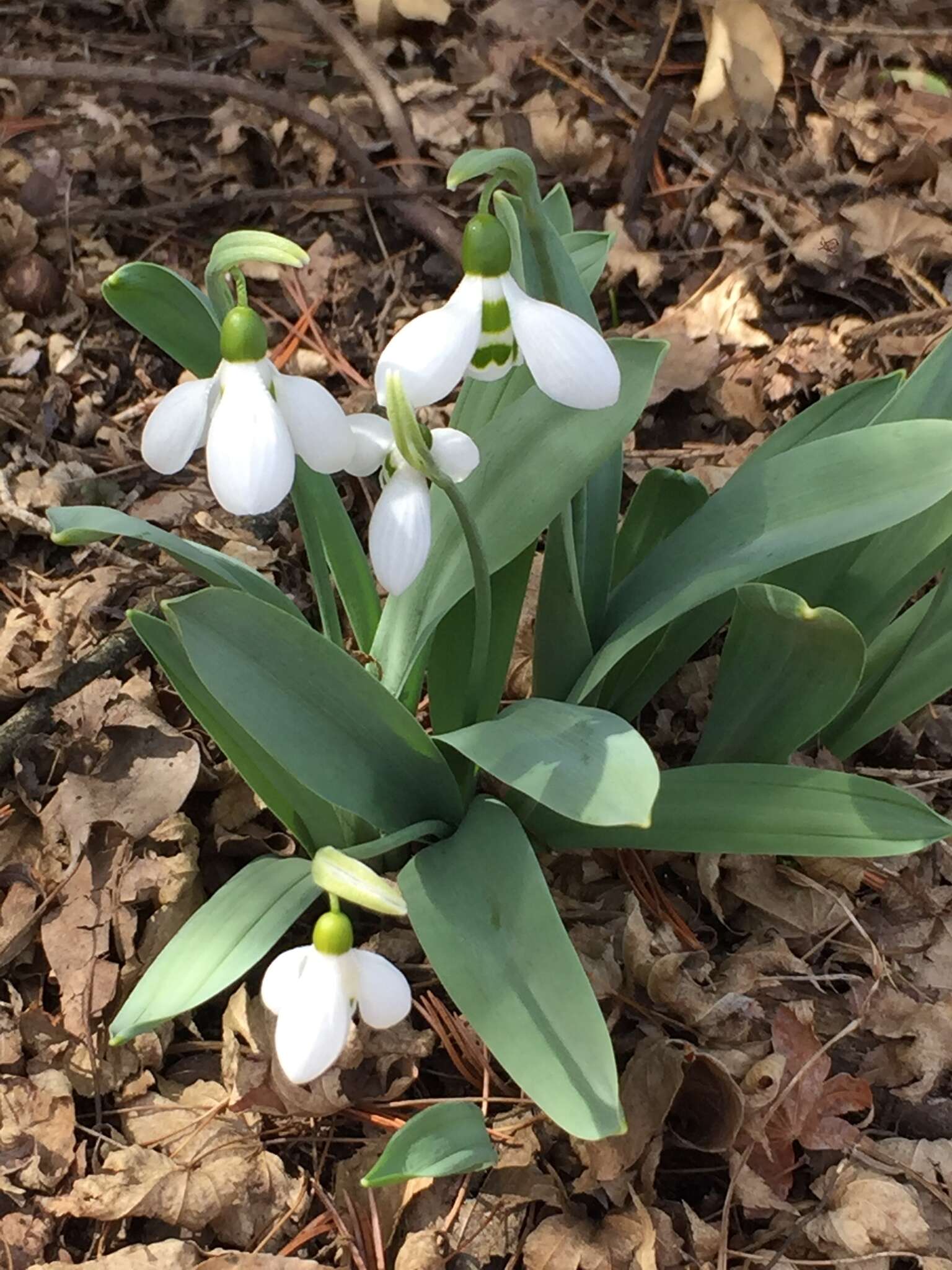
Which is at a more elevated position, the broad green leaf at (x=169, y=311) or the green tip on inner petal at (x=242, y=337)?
the green tip on inner petal at (x=242, y=337)

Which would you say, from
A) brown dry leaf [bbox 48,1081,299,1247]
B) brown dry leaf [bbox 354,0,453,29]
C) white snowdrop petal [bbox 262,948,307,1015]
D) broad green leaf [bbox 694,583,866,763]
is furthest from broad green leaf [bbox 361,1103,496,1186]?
brown dry leaf [bbox 354,0,453,29]

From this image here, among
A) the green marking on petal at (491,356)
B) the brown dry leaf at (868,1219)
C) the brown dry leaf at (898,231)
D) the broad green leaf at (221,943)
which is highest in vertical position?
the green marking on petal at (491,356)

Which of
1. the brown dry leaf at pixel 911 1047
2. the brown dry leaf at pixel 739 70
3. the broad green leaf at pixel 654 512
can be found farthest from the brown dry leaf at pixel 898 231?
the brown dry leaf at pixel 911 1047

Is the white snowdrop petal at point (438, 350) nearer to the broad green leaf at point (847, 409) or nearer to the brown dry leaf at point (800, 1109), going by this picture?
the broad green leaf at point (847, 409)

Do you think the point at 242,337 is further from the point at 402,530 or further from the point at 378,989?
the point at 378,989

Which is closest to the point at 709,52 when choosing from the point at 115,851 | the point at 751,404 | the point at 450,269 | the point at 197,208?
the point at 450,269

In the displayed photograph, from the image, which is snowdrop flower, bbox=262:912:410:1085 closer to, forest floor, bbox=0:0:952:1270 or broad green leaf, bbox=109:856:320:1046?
broad green leaf, bbox=109:856:320:1046

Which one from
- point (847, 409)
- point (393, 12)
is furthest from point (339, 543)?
point (393, 12)
